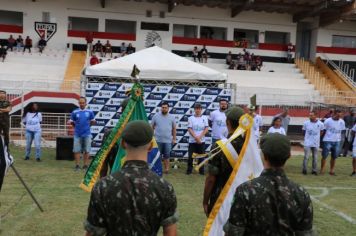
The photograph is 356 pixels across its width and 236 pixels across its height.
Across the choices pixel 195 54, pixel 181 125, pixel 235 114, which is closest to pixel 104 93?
pixel 181 125

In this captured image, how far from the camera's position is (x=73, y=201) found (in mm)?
8000

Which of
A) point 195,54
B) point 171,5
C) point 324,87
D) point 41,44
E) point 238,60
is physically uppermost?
point 171,5

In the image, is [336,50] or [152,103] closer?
[152,103]

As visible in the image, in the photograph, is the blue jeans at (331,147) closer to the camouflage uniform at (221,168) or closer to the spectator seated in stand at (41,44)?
the camouflage uniform at (221,168)

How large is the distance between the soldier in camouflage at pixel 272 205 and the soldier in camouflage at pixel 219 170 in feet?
4.69

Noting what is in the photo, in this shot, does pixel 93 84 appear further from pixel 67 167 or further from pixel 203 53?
pixel 203 53

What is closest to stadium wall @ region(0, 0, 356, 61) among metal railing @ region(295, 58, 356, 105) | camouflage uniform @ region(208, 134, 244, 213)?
metal railing @ region(295, 58, 356, 105)

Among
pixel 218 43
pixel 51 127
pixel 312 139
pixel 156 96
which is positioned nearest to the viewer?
pixel 312 139

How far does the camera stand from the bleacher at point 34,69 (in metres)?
20.3

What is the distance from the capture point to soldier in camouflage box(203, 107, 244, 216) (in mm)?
4512

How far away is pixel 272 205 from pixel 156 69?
1029 centimetres

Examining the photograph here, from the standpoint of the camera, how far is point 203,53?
2820cm

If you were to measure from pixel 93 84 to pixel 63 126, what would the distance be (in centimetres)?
395

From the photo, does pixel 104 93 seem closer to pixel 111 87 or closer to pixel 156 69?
pixel 111 87
